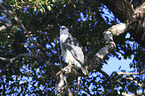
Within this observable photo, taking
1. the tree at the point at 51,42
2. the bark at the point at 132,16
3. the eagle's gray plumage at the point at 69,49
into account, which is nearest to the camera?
the eagle's gray plumage at the point at 69,49

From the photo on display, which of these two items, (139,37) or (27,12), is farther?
(27,12)

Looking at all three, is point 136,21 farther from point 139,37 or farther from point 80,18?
point 80,18

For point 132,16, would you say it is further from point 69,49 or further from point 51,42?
point 51,42

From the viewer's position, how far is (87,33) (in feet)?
19.9

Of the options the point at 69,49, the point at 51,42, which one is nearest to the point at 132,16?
the point at 69,49

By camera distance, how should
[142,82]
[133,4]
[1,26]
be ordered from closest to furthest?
[133,4] → [142,82] → [1,26]

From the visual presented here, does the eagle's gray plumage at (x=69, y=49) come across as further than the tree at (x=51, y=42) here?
No

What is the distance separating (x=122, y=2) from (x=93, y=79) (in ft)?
7.83

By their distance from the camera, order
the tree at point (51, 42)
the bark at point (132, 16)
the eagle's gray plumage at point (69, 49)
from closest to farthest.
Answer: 1. the eagle's gray plumage at point (69, 49)
2. the bark at point (132, 16)
3. the tree at point (51, 42)

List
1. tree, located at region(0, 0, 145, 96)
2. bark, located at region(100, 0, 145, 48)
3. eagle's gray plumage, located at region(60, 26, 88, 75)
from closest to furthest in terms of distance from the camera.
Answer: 1. eagle's gray plumage, located at region(60, 26, 88, 75)
2. bark, located at region(100, 0, 145, 48)
3. tree, located at region(0, 0, 145, 96)

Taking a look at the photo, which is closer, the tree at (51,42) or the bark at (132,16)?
the bark at (132,16)

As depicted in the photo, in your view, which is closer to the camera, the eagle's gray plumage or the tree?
the eagle's gray plumage

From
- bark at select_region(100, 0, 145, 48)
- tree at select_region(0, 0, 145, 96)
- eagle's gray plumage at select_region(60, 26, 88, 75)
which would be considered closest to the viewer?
eagle's gray plumage at select_region(60, 26, 88, 75)

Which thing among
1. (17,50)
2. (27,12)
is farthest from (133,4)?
(17,50)
